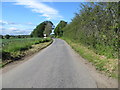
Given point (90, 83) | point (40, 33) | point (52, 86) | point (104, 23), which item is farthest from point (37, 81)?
point (40, 33)

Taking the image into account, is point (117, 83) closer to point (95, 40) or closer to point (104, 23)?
point (104, 23)

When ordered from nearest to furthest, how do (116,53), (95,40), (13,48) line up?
(116,53)
(95,40)
(13,48)

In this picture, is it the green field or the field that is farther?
the green field

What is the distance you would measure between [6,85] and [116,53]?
5.76 m

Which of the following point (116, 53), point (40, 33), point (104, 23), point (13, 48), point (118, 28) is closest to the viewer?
point (118, 28)

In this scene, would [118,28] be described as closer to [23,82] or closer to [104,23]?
[104,23]

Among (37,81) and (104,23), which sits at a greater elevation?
(104,23)

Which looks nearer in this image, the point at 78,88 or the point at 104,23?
the point at 78,88

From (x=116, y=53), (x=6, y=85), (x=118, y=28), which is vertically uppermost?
(x=118, y=28)

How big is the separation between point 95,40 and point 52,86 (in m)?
7.55

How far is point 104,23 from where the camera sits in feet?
27.2

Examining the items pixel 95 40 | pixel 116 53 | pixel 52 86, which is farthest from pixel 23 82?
pixel 95 40

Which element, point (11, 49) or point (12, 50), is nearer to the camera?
point (12, 50)

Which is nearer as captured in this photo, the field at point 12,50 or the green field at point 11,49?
the field at point 12,50
